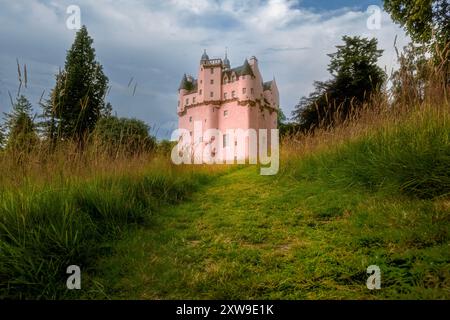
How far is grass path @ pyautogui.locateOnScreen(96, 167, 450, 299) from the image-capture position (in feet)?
5.37

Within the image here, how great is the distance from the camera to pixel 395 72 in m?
3.84

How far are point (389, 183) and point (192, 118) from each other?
36.2 m

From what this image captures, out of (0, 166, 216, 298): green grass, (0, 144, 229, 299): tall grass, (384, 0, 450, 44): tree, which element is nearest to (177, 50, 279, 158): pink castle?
(384, 0, 450, 44): tree

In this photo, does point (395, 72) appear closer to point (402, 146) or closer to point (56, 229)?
point (402, 146)

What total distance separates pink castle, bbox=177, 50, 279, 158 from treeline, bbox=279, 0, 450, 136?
1148 centimetres

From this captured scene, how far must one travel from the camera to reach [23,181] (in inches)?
107

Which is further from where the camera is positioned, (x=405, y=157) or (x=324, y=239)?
(x=405, y=157)

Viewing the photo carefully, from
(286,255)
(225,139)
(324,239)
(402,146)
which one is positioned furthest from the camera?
(225,139)

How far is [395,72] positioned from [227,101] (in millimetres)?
32838

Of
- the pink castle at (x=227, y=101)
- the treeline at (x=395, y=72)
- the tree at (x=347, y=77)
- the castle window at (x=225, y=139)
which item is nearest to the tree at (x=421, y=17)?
the treeline at (x=395, y=72)

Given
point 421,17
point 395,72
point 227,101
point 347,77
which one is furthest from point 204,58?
point 395,72

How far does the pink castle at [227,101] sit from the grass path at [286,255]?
2970 centimetres
